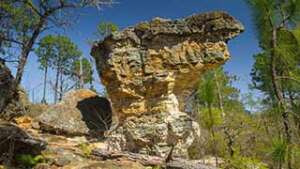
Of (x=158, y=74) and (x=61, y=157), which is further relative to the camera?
(x=158, y=74)

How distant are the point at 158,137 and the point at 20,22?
6.60 m

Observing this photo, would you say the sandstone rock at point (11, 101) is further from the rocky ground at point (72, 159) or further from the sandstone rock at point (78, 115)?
the rocky ground at point (72, 159)

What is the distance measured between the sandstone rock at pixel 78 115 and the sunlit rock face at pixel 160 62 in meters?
3.14

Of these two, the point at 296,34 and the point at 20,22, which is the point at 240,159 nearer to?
the point at 296,34

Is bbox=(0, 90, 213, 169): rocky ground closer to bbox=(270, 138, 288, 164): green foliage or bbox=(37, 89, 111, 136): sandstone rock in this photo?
bbox=(37, 89, 111, 136): sandstone rock

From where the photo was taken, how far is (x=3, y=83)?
1429 cm

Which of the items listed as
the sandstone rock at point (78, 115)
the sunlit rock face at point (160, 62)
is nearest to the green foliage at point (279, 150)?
the sunlit rock face at point (160, 62)

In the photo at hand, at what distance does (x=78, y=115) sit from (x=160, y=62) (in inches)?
239

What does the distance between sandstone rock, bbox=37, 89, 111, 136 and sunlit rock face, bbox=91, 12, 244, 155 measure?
10.3ft

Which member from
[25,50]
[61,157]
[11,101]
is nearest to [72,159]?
[61,157]

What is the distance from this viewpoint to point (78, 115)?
723 inches

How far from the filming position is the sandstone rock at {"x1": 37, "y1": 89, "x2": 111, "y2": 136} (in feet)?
57.7

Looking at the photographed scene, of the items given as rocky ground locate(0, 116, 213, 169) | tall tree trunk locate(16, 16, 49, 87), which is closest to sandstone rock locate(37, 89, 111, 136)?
rocky ground locate(0, 116, 213, 169)

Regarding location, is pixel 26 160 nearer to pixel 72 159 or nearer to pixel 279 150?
pixel 72 159
